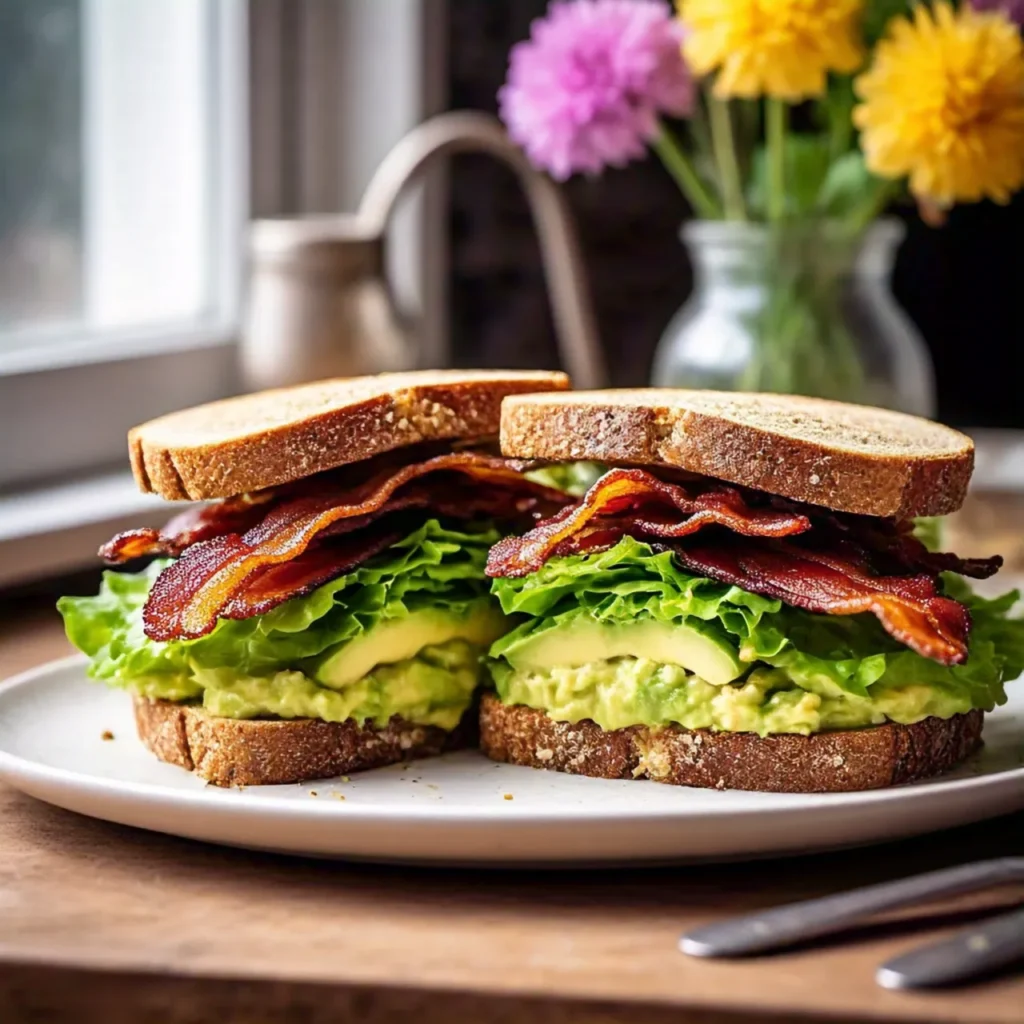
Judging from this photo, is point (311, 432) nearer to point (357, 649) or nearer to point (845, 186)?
point (357, 649)

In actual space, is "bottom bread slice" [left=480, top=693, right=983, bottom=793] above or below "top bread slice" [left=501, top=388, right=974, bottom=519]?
below

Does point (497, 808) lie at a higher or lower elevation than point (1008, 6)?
lower

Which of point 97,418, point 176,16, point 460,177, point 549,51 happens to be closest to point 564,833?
point 549,51

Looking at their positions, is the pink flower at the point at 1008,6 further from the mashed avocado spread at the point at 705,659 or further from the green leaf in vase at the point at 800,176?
the mashed avocado spread at the point at 705,659

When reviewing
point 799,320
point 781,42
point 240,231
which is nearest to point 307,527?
point 781,42

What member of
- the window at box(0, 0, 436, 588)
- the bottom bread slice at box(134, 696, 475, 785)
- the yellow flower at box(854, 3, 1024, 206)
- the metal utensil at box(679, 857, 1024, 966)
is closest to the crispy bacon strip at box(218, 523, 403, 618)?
the bottom bread slice at box(134, 696, 475, 785)

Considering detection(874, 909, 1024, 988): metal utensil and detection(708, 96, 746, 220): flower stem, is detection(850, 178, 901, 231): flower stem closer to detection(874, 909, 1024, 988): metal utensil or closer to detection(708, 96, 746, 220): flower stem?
detection(708, 96, 746, 220): flower stem

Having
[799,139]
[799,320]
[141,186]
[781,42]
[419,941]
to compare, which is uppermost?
[781,42]

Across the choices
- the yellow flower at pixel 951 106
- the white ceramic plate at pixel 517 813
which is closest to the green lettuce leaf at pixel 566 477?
the white ceramic plate at pixel 517 813

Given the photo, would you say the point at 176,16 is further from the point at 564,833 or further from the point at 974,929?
the point at 974,929
